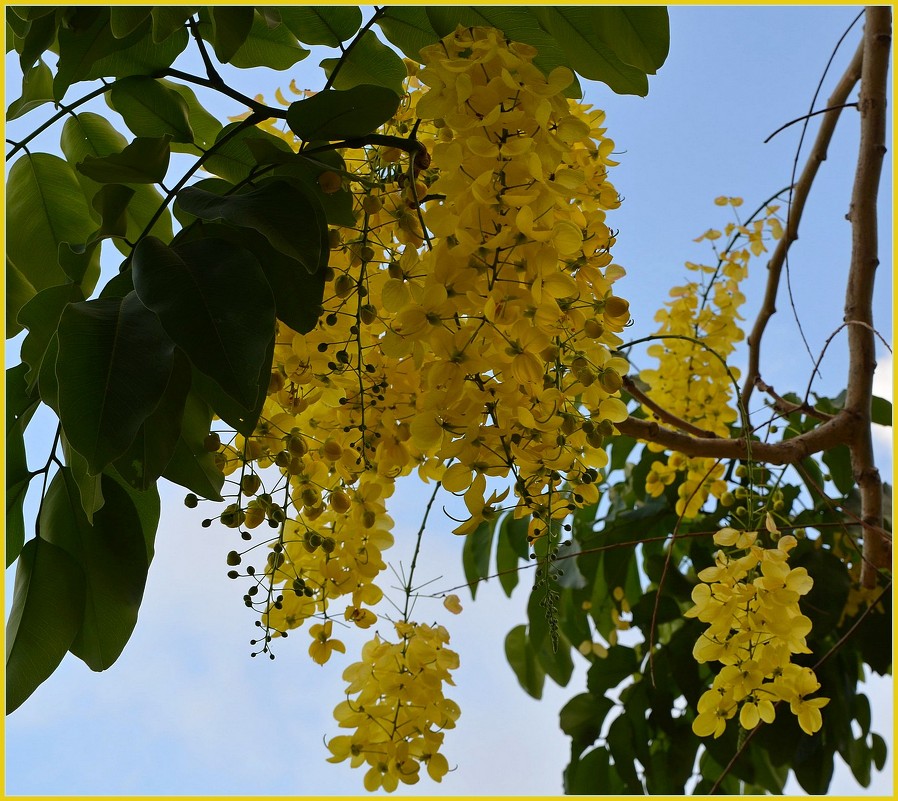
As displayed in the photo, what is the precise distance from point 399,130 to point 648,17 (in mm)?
209

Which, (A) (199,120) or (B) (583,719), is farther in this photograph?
(B) (583,719)

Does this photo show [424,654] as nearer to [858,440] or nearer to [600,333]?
[600,333]

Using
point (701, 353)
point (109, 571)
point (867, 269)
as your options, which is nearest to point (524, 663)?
point (701, 353)

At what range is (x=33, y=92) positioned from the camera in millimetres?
702

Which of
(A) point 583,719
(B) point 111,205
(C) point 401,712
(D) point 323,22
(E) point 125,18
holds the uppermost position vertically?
(D) point 323,22

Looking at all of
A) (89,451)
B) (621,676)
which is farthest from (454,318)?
(621,676)

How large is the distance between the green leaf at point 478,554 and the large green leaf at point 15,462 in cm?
77

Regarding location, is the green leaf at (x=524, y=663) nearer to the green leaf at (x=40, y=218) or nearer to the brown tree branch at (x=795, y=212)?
the brown tree branch at (x=795, y=212)

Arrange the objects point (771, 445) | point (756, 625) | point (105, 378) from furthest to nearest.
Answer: point (771, 445)
point (756, 625)
point (105, 378)

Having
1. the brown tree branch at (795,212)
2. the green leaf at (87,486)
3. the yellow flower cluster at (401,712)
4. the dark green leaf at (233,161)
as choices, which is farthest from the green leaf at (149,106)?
the brown tree branch at (795,212)

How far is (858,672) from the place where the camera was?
4.40ft

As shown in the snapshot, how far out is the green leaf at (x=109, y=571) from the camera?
61 cm

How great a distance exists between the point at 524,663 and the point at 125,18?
1.18 metres

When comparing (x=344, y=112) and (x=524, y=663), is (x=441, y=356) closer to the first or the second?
(x=344, y=112)
